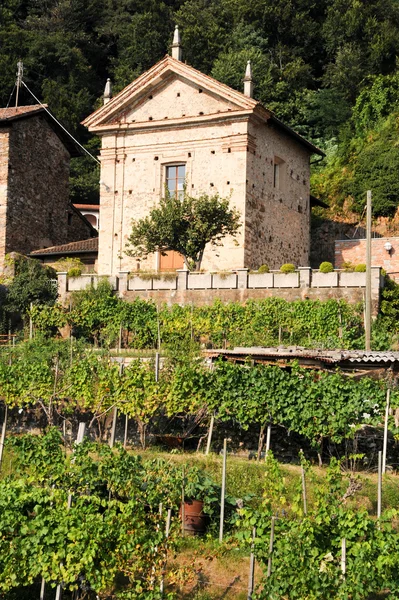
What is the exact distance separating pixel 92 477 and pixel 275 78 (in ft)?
127

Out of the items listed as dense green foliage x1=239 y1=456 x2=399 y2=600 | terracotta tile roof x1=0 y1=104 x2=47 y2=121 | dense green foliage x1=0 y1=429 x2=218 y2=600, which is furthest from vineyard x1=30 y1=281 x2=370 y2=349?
dense green foliage x1=239 y1=456 x2=399 y2=600

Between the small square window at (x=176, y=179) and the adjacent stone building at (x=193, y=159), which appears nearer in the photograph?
the adjacent stone building at (x=193, y=159)

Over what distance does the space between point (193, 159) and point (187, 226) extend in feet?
12.6

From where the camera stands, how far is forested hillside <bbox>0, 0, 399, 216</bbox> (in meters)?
46.6

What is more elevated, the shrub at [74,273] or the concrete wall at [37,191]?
the concrete wall at [37,191]

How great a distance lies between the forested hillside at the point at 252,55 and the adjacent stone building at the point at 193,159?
9229 millimetres

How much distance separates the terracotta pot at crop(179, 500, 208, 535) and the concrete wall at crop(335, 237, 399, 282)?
19.1 m

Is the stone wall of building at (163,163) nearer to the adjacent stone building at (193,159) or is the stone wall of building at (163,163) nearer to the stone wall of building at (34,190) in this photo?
the adjacent stone building at (193,159)

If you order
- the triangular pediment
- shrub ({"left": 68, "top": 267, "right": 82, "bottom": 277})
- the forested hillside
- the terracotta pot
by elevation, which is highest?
the forested hillside

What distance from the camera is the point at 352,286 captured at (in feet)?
92.3

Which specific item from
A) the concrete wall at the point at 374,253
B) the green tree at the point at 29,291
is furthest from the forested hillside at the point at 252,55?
the green tree at the point at 29,291

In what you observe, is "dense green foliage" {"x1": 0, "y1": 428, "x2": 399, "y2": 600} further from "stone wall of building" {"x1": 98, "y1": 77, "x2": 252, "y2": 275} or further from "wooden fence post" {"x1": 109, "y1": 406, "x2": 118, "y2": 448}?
"stone wall of building" {"x1": 98, "y1": 77, "x2": 252, "y2": 275}

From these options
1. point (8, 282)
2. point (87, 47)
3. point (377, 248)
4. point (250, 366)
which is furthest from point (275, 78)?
point (250, 366)

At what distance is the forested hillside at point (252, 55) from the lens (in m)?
46.6
